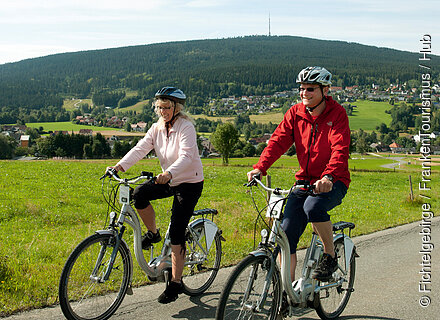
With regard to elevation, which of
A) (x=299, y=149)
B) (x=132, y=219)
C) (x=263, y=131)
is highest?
(x=299, y=149)

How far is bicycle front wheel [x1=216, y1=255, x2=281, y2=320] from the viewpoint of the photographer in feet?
12.2

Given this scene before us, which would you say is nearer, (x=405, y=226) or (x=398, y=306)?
(x=398, y=306)

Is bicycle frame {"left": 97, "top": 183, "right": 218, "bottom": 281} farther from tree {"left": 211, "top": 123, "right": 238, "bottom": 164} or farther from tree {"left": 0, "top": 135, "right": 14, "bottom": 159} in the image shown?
tree {"left": 0, "top": 135, "right": 14, "bottom": 159}

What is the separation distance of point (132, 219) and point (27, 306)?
1371 mm

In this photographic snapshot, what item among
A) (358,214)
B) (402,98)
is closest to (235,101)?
(402,98)

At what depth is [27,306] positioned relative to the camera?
470 cm

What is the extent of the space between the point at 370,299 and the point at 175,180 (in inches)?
105

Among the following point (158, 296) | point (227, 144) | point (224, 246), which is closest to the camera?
point (158, 296)

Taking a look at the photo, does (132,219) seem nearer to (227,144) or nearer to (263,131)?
(227,144)

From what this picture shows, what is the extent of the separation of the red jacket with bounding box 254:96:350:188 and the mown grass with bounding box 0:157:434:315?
8.12ft

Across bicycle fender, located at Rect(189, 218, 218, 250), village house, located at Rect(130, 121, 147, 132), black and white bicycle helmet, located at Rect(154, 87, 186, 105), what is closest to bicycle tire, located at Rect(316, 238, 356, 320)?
bicycle fender, located at Rect(189, 218, 218, 250)

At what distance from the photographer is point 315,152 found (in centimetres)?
441

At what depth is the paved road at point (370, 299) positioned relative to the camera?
4770mm

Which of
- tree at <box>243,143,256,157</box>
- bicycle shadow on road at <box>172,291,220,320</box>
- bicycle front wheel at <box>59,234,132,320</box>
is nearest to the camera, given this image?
bicycle front wheel at <box>59,234,132,320</box>
